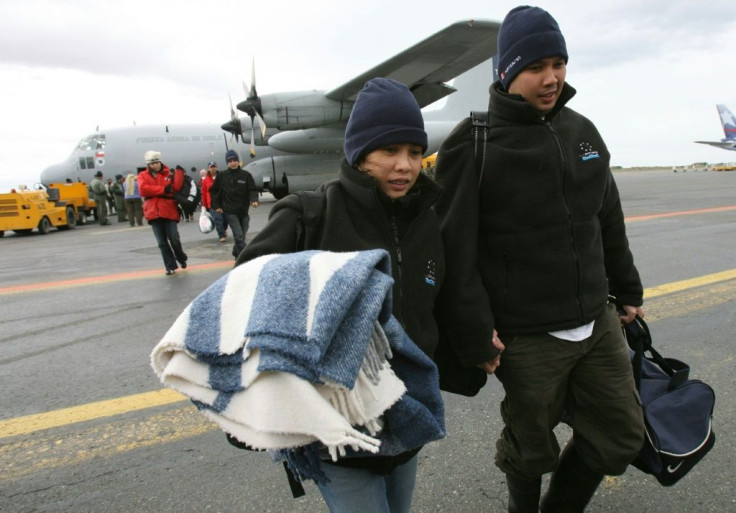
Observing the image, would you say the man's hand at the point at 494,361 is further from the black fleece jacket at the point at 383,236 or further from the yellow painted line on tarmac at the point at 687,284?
the yellow painted line on tarmac at the point at 687,284

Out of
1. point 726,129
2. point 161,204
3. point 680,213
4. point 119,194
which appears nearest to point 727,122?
point 726,129

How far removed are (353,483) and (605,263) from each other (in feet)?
4.59

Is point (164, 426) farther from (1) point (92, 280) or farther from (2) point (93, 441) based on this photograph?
(1) point (92, 280)

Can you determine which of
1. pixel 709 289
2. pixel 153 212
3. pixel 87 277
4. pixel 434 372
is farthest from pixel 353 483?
pixel 87 277

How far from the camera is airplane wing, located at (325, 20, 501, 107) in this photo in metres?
12.1

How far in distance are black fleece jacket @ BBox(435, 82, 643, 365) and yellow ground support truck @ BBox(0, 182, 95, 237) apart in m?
17.9

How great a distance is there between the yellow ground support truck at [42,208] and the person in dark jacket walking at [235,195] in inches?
415

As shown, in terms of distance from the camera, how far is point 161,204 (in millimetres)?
7352

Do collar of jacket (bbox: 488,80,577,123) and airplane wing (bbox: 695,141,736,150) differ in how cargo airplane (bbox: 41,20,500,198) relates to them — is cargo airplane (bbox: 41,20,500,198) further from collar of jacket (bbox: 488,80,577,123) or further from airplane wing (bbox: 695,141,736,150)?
airplane wing (bbox: 695,141,736,150)

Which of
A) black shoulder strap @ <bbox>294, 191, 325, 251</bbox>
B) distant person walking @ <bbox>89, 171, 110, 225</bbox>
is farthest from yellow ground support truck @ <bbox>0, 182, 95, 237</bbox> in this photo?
black shoulder strap @ <bbox>294, 191, 325, 251</bbox>

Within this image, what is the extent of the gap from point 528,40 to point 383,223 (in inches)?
32.7

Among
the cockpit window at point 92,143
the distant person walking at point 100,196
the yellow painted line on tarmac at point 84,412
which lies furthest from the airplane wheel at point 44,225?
the yellow painted line on tarmac at point 84,412

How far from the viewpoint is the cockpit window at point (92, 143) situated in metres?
20.2

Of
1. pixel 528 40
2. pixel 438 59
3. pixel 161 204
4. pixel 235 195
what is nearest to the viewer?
pixel 528 40
